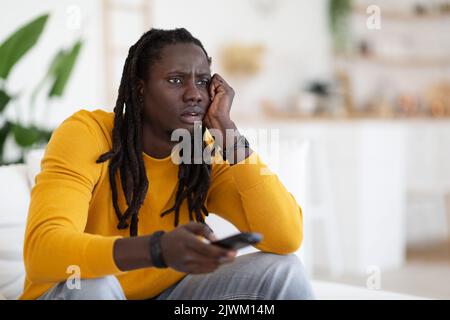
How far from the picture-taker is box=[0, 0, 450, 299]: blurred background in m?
3.70

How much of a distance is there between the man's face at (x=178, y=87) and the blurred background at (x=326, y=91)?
1.03 meters

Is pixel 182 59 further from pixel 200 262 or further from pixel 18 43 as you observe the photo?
pixel 18 43

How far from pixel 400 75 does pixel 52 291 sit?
4.62m

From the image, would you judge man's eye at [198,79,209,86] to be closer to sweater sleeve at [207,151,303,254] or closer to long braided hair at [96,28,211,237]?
long braided hair at [96,28,211,237]

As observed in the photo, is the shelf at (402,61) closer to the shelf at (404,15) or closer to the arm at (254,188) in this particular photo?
the shelf at (404,15)

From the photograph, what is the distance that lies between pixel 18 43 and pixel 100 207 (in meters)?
1.59

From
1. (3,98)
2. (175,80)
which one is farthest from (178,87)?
(3,98)

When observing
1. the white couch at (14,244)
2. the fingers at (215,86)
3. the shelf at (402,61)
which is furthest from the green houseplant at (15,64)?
the shelf at (402,61)

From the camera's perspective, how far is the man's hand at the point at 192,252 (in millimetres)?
1162

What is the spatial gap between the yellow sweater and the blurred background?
83 centimetres

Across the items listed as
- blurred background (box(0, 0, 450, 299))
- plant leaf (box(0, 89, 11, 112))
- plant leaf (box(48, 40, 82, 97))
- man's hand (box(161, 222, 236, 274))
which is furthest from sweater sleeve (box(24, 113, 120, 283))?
plant leaf (box(48, 40, 82, 97))

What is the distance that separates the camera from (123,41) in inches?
168
